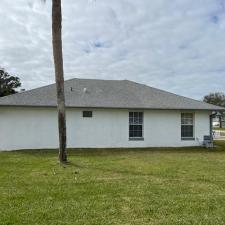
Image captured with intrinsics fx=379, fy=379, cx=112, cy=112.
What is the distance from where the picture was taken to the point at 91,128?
22422 mm

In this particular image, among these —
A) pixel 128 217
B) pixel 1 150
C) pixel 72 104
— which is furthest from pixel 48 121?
pixel 128 217

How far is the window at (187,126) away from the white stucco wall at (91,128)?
0.93 ft

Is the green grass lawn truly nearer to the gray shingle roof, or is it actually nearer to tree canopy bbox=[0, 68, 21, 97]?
the gray shingle roof

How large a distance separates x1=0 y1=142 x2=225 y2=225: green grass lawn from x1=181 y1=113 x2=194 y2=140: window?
943cm

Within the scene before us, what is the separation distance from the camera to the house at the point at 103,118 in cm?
2141

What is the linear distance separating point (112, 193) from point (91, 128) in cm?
1336

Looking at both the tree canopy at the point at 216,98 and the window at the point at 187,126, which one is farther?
the tree canopy at the point at 216,98

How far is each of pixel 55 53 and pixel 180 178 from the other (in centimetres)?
711

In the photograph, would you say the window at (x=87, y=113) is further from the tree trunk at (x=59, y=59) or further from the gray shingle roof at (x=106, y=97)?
the tree trunk at (x=59, y=59)

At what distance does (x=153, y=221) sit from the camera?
22.2ft

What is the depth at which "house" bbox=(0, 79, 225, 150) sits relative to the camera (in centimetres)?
2141

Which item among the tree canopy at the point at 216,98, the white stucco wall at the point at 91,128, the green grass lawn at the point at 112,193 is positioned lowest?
the green grass lawn at the point at 112,193

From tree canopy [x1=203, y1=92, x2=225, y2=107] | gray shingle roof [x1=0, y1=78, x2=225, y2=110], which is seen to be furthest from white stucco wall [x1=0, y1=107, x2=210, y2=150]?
tree canopy [x1=203, y1=92, x2=225, y2=107]

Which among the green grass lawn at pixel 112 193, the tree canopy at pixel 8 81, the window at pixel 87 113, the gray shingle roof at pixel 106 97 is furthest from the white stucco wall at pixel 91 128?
the tree canopy at pixel 8 81
